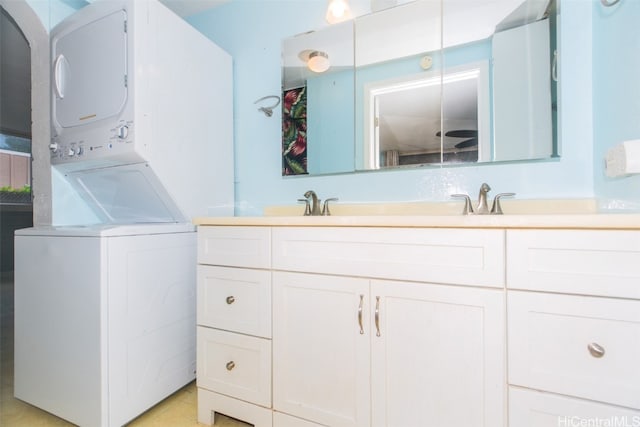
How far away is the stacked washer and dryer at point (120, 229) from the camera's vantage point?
129 cm

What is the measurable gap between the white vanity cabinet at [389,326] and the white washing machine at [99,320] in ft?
2.16

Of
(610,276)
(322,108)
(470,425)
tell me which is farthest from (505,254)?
(322,108)

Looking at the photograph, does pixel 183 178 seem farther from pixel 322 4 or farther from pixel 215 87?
pixel 322 4

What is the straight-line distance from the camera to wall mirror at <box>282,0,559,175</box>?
4.49 feet

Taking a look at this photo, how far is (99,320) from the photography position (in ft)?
4.09

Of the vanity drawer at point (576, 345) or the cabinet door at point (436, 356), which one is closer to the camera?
the vanity drawer at point (576, 345)

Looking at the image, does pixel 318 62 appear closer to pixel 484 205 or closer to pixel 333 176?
pixel 333 176

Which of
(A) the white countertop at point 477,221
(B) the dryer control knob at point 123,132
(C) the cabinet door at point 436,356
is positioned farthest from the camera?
(B) the dryer control knob at point 123,132

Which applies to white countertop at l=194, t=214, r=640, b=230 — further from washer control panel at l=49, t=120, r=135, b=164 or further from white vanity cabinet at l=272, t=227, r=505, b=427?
washer control panel at l=49, t=120, r=135, b=164

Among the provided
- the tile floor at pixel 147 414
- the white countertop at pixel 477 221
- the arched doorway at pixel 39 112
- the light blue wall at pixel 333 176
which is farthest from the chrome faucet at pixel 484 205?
the arched doorway at pixel 39 112

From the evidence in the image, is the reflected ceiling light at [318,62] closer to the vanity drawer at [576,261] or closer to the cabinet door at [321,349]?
the cabinet door at [321,349]

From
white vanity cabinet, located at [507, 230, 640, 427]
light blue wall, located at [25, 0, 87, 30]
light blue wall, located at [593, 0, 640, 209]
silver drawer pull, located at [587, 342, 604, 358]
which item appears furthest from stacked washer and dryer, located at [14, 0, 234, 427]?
light blue wall, located at [593, 0, 640, 209]

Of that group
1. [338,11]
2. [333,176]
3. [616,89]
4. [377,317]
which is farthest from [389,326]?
[338,11]

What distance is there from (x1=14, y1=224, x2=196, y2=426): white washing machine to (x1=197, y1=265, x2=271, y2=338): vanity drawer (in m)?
0.28
